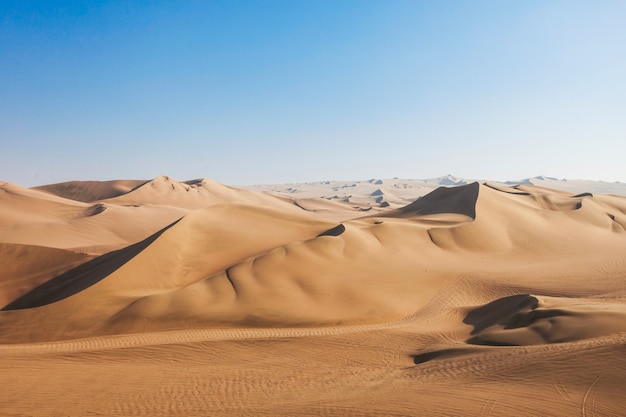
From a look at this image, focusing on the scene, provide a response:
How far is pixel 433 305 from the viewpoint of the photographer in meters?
14.7

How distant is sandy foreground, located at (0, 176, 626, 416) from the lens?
707 cm

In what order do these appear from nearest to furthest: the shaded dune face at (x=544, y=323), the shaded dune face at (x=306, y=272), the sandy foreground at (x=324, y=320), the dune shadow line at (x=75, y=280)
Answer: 1. the sandy foreground at (x=324, y=320)
2. the shaded dune face at (x=544, y=323)
3. the shaded dune face at (x=306, y=272)
4. the dune shadow line at (x=75, y=280)

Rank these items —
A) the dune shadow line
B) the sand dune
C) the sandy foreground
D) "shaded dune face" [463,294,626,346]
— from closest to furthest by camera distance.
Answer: the sandy foreground → "shaded dune face" [463,294,626,346] → the dune shadow line → the sand dune

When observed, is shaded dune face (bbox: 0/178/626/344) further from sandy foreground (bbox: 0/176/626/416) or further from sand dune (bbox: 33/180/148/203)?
sand dune (bbox: 33/180/148/203)

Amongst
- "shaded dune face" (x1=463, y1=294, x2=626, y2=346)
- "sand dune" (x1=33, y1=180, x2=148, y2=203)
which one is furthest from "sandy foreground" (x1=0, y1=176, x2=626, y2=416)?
"sand dune" (x1=33, y1=180, x2=148, y2=203)

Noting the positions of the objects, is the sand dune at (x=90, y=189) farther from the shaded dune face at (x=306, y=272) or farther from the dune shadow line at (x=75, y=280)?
the dune shadow line at (x=75, y=280)

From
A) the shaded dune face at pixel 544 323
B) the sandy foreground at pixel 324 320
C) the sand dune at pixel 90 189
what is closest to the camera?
the sandy foreground at pixel 324 320

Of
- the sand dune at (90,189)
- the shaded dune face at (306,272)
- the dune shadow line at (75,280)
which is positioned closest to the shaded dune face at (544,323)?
the shaded dune face at (306,272)

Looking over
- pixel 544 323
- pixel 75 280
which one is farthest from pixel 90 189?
pixel 544 323

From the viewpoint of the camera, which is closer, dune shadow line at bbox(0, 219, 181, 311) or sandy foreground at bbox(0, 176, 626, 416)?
sandy foreground at bbox(0, 176, 626, 416)

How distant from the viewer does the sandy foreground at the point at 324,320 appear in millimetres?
7074

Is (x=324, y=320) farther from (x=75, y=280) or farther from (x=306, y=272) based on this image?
(x=75, y=280)

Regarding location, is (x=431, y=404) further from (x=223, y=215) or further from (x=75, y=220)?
(x=75, y=220)

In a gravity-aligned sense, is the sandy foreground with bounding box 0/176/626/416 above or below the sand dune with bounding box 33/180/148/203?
below
